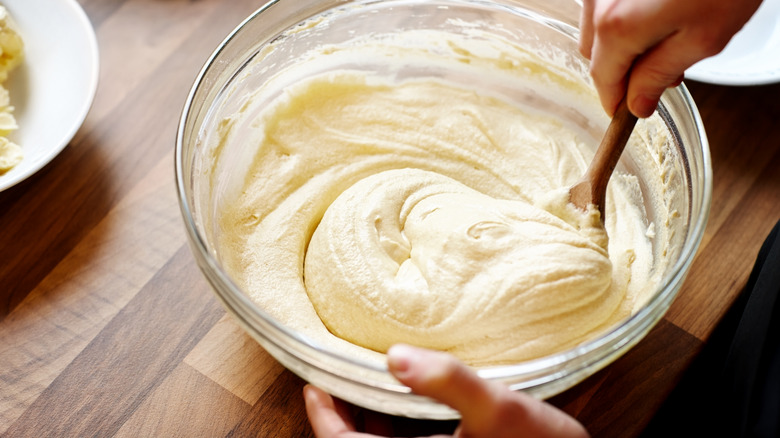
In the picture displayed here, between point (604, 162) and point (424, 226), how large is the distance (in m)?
0.29

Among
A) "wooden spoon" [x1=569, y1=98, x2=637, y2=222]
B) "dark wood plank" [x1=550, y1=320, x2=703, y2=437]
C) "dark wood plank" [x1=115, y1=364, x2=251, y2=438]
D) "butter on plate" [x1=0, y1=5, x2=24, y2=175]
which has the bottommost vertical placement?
"dark wood plank" [x1=115, y1=364, x2=251, y2=438]

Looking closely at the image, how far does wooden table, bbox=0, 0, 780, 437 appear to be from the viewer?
0.92 metres

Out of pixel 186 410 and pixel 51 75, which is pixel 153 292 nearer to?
pixel 186 410

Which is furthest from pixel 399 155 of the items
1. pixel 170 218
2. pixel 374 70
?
pixel 170 218

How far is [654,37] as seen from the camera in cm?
77

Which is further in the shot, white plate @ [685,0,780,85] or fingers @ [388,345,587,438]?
white plate @ [685,0,780,85]

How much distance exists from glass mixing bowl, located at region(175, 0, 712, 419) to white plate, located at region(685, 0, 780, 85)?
0.71 feet

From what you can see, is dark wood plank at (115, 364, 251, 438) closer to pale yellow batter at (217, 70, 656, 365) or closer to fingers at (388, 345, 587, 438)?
pale yellow batter at (217, 70, 656, 365)

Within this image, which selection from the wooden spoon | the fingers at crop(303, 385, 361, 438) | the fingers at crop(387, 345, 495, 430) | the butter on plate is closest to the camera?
the fingers at crop(387, 345, 495, 430)

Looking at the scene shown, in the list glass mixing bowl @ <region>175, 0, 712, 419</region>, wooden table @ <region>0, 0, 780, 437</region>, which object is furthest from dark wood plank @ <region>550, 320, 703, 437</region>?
glass mixing bowl @ <region>175, 0, 712, 419</region>

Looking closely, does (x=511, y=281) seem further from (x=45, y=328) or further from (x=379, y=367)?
(x=45, y=328)

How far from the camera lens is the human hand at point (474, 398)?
68 cm

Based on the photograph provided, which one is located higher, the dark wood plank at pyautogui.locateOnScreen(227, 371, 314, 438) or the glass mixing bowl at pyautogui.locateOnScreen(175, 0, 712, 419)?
the glass mixing bowl at pyautogui.locateOnScreen(175, 0, 712, 419)

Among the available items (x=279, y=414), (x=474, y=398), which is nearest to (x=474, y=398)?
(x=474, y=398)
